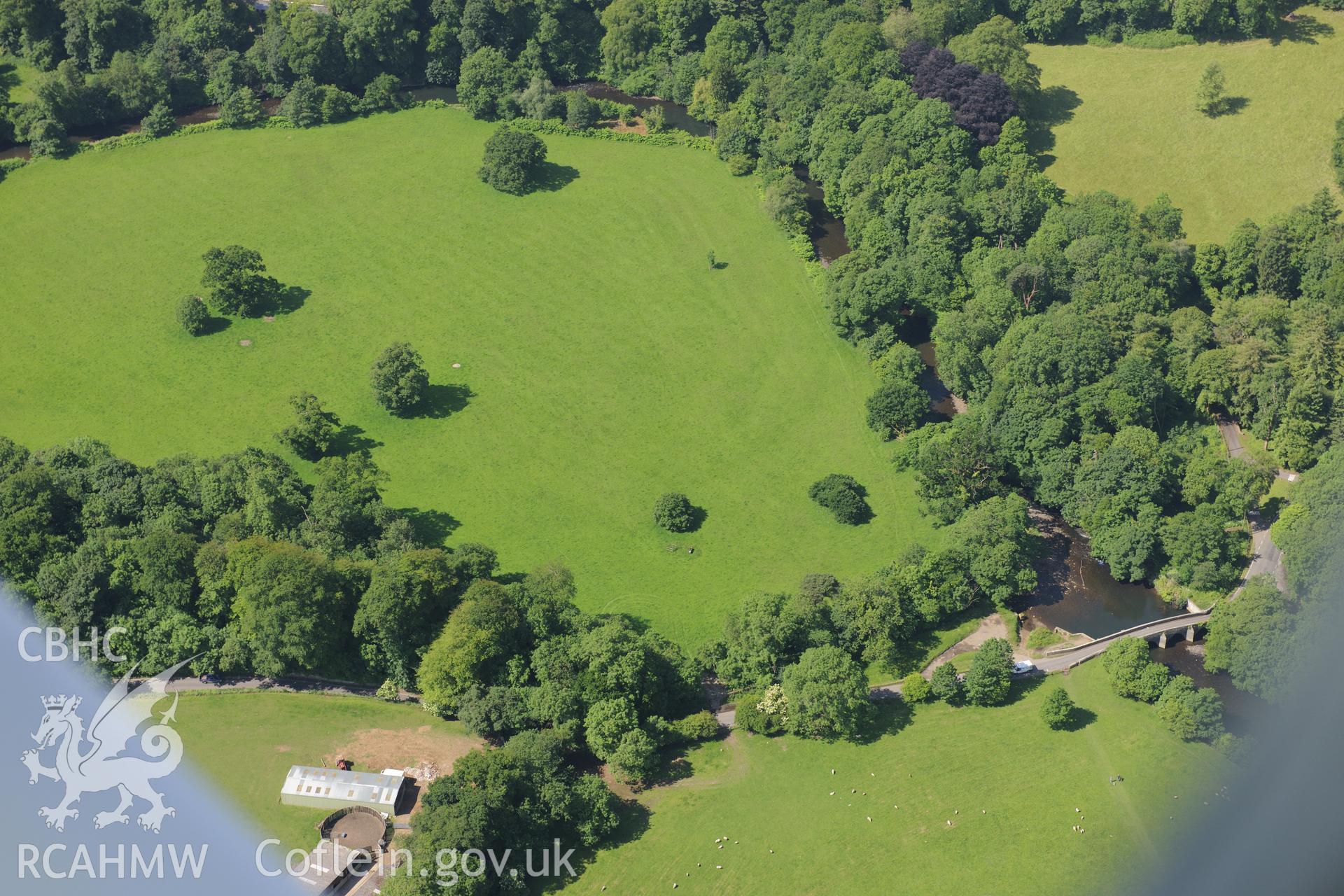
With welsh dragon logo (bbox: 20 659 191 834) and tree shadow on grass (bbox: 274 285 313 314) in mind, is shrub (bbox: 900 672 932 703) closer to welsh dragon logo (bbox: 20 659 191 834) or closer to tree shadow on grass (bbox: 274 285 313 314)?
welsh dragon logo (bbox: 20 659 191 834)

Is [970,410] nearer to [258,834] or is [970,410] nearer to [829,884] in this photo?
[829,884]

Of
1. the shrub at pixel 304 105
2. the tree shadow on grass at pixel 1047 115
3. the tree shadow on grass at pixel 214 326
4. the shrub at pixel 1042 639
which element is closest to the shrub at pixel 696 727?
the shrub at pixel 1042 639

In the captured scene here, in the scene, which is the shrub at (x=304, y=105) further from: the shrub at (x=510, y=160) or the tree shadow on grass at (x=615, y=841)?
the tree shadow on grass at (x=615, y=841)

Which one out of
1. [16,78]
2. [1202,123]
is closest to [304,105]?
[16,78]

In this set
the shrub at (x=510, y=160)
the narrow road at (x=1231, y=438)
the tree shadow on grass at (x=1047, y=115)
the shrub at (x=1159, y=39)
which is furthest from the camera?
the shrub at (x=1159, y=39)

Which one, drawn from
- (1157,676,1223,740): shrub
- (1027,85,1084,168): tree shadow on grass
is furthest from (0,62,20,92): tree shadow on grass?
(1157,676,1223,740): shrub

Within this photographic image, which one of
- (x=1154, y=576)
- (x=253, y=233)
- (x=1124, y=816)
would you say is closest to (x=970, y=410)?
(x=1154, y=576)
